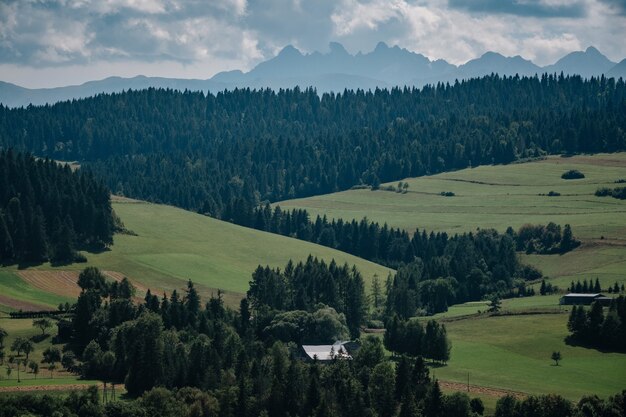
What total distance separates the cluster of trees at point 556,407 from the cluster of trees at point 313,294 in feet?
144

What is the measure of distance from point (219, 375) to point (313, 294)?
43.5 metres

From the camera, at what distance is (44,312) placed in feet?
445

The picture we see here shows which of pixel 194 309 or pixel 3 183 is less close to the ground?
→ pixel 3 183

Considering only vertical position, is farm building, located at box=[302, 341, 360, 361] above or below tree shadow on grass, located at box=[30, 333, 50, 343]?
below

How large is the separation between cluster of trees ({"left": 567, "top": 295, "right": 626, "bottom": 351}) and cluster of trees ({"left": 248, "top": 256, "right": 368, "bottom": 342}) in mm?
28663

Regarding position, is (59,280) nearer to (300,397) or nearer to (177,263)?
(177,263)

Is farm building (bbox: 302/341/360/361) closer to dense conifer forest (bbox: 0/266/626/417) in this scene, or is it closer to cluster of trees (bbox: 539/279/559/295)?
dense conifer forest (bbox: 0/266/626/417)

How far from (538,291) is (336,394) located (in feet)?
227

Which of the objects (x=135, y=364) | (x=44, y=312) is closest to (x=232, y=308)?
(x=44, y=312)

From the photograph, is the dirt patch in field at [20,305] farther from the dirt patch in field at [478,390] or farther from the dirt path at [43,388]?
the dirt patch in field at [478,390]

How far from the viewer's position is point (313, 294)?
154375 mm

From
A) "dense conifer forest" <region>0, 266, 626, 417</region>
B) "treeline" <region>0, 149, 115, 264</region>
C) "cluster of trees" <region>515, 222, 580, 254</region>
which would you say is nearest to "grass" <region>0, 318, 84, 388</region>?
"dense conifer forest" <region>0, 266, 626, 417</region>

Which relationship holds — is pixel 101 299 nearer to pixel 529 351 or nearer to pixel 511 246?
pixel 529 351

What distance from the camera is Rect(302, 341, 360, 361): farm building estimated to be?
124 metres
